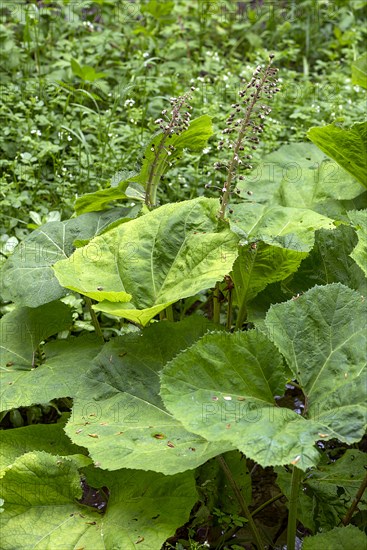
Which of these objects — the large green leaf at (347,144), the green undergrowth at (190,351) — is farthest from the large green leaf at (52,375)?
the large green leaf at (347,144)

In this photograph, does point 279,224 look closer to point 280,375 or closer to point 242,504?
point 280,375

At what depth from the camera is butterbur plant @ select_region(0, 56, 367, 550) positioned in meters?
2.09

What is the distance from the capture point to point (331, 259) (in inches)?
105

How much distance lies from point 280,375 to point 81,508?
0.73 m

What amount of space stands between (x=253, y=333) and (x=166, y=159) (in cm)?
95

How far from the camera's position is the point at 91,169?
13.1 feet

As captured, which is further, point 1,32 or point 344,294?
point 1,32

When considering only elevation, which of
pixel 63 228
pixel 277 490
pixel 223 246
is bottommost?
pixel 277 490

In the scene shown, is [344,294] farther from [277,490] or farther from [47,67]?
[47,67]

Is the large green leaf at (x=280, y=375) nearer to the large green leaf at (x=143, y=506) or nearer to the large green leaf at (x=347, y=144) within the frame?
the large green leaf at (x=143, y=506)

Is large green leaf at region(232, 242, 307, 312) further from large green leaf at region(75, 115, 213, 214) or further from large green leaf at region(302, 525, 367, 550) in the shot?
large green leaf at region(302, 525, 367, 550)

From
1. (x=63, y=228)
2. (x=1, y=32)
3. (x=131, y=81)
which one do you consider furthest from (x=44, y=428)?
(x=1, y=32)

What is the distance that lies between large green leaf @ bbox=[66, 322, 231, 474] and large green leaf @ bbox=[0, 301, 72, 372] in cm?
39

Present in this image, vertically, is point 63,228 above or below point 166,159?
below
